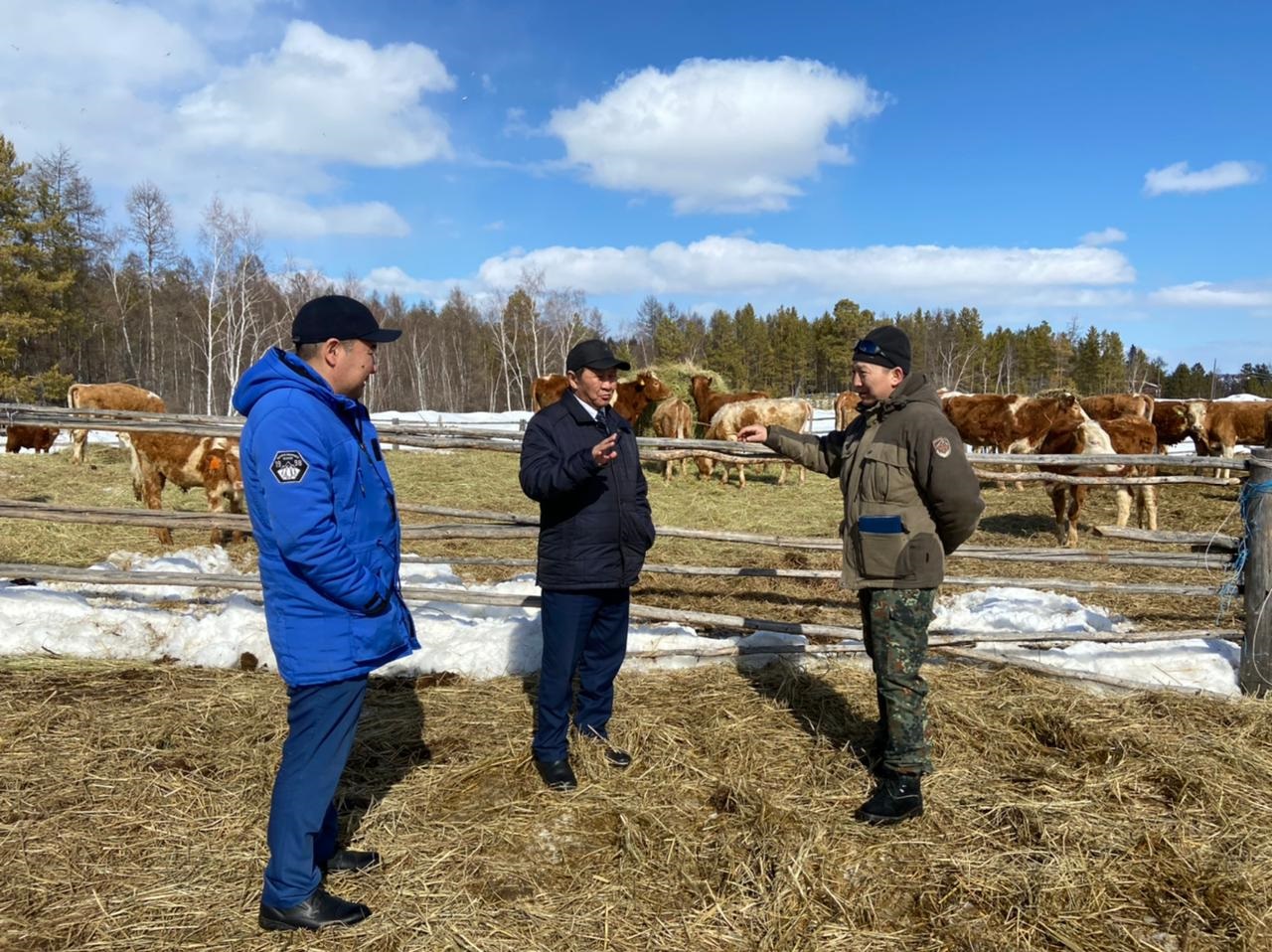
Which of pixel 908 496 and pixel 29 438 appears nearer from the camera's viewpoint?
pixel 908 496

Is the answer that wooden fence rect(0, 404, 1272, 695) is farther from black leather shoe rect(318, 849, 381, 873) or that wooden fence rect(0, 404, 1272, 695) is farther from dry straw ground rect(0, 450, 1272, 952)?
black leather shoe rect(318, 849, 381, 873)

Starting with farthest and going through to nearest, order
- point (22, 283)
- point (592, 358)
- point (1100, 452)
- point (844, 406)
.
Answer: point (22, 283) → point (844, 406) → point (1100, 452) → point (592, 358)

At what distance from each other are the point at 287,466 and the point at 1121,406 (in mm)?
18425

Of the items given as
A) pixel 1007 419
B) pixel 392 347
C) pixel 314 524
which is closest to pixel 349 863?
pixel 314 524

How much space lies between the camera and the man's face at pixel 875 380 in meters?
3.21

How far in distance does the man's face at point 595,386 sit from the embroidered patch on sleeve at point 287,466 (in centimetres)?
150

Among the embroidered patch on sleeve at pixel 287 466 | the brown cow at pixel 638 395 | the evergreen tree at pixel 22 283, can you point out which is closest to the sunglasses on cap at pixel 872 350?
the embroidered patch on sleeve at pixel 287 466

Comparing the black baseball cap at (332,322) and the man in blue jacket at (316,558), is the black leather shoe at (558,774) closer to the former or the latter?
the man in blue jacket at (316,558)

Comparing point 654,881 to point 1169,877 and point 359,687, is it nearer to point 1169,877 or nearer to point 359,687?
point 359,687

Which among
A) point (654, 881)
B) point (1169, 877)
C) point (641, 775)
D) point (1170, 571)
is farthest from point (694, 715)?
point (1170, 571)

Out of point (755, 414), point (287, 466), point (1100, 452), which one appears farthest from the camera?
point (755, 414)

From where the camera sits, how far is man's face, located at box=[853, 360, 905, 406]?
10.5 feet

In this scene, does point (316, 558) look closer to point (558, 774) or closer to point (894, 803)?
point (558, 774)

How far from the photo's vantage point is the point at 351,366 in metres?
2.52
